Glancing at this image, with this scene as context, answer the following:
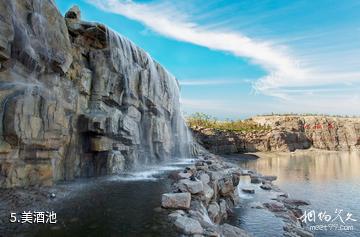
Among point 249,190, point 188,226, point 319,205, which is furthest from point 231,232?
point 319,205

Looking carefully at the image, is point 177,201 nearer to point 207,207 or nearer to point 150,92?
point 207,207

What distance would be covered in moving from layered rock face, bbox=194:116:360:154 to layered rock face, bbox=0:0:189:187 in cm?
3606

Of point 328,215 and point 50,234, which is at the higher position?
point 50,234

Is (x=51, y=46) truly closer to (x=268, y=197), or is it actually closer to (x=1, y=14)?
(x=1, y=14)

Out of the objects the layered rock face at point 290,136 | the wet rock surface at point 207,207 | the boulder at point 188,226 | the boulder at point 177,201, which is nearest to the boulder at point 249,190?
the wet rock surface at point 207,207

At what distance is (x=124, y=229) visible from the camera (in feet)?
31.6

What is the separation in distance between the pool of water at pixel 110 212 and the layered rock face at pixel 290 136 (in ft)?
164

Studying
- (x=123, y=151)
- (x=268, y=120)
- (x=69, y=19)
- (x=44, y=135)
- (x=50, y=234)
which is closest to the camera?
(x=50, y=234)

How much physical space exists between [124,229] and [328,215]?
43.7ft

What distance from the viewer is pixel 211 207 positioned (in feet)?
45.3

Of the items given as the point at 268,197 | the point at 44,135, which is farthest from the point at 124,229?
the point at 268,197

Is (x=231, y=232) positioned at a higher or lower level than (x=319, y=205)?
higher

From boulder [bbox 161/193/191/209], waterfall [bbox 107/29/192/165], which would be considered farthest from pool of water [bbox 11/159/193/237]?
waterfall [bbox 107/29/192/165]

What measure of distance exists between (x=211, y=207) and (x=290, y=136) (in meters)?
66.3
